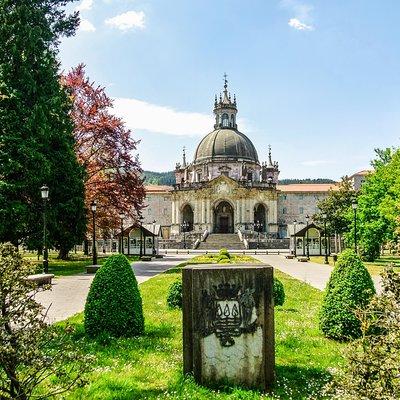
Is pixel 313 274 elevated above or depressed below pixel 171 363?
below

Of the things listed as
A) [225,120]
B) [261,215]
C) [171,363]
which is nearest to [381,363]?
[171,363]

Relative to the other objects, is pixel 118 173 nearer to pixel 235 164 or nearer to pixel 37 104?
pixel 37 104

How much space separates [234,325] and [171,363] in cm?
156

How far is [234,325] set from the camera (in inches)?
226

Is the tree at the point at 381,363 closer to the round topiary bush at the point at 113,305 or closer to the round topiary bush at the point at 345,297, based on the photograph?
the round topiary bush at the point at 345,297

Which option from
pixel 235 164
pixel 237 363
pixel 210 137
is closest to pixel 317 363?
pixel 237 363

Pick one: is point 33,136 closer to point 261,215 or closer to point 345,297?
point 345,297

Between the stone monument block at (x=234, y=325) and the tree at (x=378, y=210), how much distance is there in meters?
25.5

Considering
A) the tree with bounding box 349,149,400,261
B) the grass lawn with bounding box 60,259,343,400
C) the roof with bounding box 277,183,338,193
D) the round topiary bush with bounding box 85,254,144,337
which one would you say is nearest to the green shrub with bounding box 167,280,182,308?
the grass lawn with bounding box 60,259,343,400

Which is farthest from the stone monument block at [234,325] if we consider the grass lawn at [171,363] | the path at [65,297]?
the path at [65,297]

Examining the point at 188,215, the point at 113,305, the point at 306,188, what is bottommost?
the point at 113,305

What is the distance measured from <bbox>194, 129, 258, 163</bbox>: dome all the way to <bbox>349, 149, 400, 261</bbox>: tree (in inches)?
1762

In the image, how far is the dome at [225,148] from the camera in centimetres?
8088

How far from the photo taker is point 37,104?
23.6m
